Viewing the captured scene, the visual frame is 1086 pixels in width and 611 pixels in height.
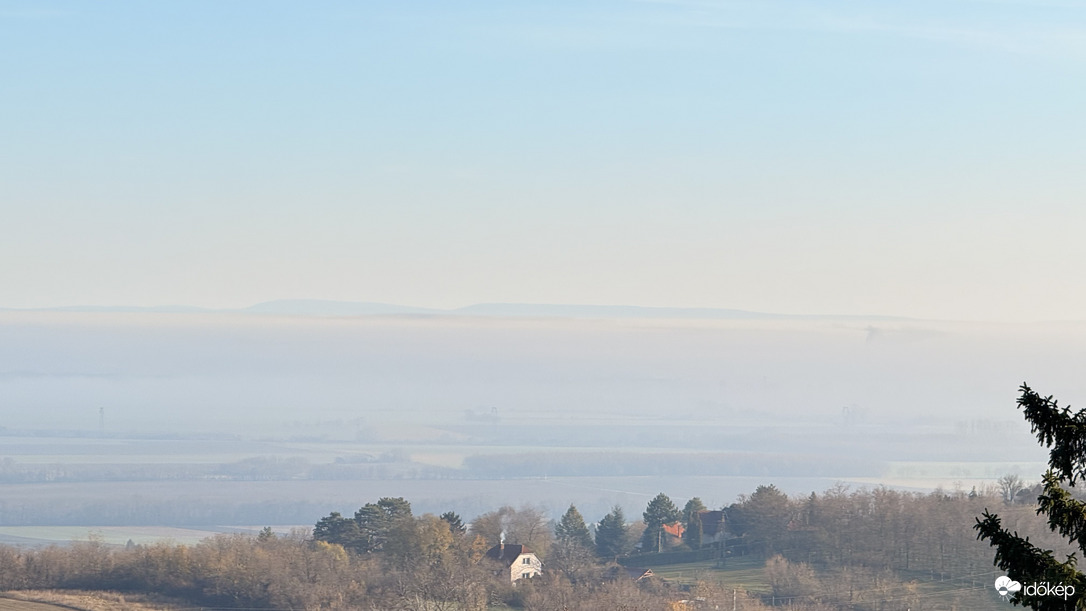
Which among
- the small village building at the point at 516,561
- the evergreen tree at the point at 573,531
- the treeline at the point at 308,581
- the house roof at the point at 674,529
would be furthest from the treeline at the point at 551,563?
the house roof at the point at 674,529

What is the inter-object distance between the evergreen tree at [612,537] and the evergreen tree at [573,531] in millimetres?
2267

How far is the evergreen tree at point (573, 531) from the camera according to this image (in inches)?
5610

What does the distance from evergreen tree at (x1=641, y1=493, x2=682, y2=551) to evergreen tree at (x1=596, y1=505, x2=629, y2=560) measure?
2.54 m

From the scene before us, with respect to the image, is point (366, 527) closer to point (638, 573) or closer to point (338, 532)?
point (338, 532)

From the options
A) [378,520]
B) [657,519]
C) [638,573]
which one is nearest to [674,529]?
[657,519]

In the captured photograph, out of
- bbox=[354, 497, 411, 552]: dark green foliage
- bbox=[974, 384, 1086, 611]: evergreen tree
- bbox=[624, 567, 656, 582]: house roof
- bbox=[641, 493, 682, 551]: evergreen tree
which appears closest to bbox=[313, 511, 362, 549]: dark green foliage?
bbox=[354, 497, 411, 552]: dark green foliage

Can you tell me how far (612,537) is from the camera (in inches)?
5861

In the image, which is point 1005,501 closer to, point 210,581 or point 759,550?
point 759,550

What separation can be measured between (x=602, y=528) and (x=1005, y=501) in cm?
4758

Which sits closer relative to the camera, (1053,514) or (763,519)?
(1053,514)

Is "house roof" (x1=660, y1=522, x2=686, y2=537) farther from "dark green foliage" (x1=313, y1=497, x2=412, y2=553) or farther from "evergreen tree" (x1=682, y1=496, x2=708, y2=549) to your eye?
"dark green foliage" (x1=313, y1=497, x2=412, y2=553)

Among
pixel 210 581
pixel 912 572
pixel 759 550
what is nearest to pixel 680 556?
pixel 759 550

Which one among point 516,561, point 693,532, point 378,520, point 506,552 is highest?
point 378,520

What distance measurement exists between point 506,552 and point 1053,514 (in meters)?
112
